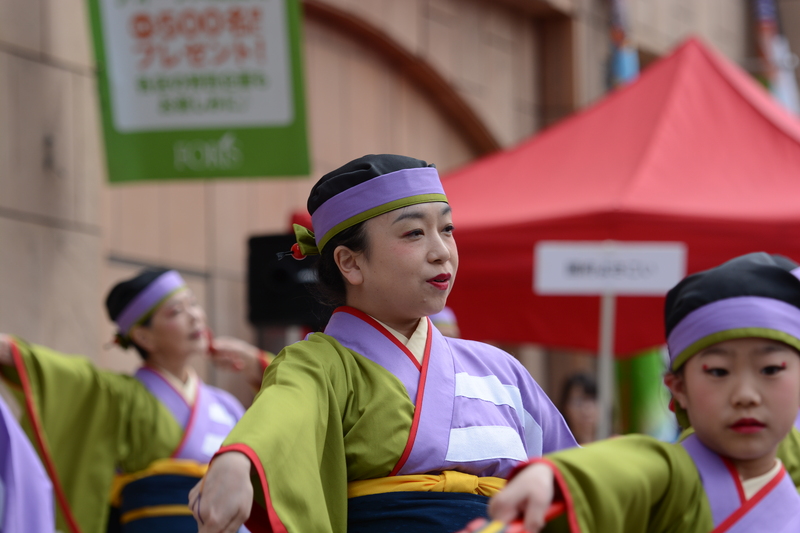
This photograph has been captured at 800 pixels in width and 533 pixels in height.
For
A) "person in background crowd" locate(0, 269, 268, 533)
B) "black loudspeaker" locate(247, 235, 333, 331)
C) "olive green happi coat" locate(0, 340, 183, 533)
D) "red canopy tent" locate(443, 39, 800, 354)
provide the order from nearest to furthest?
"person in background crowd" locate(0, 269, 268, 533), "olive green happi coat" locate(0, 340, 183, 533), "red canopy tent" locate(443, 39, 800, 354), "black loudspeaker" locate(247, 235, 333, 331)

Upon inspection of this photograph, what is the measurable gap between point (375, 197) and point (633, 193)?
9.24ft

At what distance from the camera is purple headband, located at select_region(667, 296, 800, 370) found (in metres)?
2.00

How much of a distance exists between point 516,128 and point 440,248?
6.92 meters

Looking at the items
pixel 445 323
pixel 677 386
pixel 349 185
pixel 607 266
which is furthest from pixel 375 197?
pixel 445 323

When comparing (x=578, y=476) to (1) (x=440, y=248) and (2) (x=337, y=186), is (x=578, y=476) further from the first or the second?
(2) (x=337, y=186)

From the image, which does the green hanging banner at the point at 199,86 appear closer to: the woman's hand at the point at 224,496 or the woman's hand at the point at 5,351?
the woman's hand at the point at 5,351

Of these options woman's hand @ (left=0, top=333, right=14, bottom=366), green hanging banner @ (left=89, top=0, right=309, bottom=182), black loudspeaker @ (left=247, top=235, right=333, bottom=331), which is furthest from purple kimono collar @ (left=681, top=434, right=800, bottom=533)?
green hanging banner @ (left=89, top=0, right=309, bottom=182)

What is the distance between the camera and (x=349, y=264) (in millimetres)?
2289

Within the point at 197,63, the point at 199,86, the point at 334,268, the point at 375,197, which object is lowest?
the point at 334,268

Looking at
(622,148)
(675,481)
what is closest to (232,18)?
(622,148)

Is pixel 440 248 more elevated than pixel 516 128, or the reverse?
pixel 516 128

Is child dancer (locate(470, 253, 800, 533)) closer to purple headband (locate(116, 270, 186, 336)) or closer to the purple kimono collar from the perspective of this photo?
the purple kimono collar

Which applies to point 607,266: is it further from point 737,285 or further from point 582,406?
point 737,285

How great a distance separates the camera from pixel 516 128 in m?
8.99
